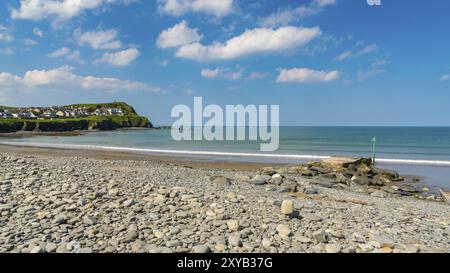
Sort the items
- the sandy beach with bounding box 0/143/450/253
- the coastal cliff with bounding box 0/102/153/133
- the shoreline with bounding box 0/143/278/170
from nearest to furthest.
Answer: the sandy beach with bounding box 0/143/450/253 < the shoreline with bounding box 0/143/278/170 < the coastal cliff with bounding box 0/102/153/133

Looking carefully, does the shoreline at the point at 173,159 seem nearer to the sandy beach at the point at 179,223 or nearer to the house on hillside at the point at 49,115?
the sandy beach at the point at 179,223

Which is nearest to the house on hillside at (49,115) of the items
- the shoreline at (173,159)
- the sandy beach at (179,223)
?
the shoreline at (173,159)

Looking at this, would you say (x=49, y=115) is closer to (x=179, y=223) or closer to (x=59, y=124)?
(x=59, y=124)

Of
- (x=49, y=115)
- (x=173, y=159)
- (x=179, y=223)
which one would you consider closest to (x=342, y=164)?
(x=173, y=159)

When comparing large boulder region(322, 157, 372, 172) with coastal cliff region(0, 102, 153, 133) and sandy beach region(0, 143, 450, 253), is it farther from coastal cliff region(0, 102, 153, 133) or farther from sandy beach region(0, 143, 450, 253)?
coastal cliff region(0, 102, 153, 133)

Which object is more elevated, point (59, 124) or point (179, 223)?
point (59, 124)

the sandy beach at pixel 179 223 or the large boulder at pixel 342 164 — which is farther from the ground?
the sandy beach at pixel 179 223

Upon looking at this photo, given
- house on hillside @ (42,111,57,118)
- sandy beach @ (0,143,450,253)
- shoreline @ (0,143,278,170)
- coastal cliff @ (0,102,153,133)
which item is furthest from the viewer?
house on hillside @ (42,111,57,118)

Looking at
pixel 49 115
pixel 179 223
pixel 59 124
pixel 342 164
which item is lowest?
pixel 342 164

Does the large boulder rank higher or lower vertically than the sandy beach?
lower

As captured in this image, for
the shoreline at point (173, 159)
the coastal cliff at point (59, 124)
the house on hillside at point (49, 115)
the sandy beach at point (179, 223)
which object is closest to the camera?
the sandy beach at point (179, 223)

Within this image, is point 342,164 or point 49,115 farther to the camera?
point 49,115

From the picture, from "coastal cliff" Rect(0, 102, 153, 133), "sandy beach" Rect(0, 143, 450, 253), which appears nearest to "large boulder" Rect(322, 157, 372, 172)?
"sandy beach" Rect(0, 143, 450, 253)
